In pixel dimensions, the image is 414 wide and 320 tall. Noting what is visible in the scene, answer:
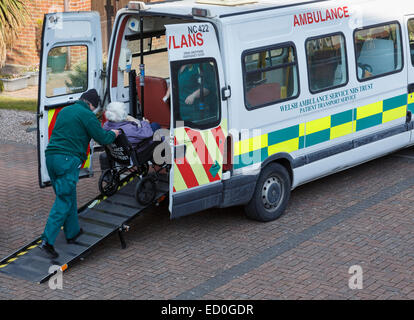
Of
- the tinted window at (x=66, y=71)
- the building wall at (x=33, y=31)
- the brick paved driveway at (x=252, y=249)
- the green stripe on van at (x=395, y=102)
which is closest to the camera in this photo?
the brick paved driveway at (x=252, y=249)

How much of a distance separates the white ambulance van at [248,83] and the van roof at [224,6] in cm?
2

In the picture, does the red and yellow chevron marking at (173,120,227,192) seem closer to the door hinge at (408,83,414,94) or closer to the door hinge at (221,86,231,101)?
the door hinge at (221,86,231,101)

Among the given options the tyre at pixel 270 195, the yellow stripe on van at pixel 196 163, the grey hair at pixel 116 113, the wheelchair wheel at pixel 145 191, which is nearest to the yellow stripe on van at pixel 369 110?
the tyre at pixel 270 195

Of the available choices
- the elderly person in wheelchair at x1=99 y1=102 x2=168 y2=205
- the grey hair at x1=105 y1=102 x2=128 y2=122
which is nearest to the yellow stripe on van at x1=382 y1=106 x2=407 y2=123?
the elderly person in wheelchair at x1=99 y1=102 x2=168 y2=205

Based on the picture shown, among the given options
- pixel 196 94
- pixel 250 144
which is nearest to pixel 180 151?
pixel 196 94

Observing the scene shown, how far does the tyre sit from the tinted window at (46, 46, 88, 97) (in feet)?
7.47

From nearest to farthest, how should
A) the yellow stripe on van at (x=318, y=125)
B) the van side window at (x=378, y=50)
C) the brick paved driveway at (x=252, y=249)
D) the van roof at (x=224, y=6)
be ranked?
the brick paved driveway at (x=252, y=249) → the van roof at (x=224, y=6) → the yellow stripe on van at (x=318, y=125) → the van side window at (x=378, y=50)

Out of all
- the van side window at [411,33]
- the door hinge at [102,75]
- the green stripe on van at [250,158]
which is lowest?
the green stripe on van at [250,158]

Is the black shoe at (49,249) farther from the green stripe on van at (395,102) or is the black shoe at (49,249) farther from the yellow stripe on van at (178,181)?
the green stripe on van at (395,102)

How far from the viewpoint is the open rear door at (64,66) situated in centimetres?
800

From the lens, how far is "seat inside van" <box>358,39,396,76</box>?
9.26 metres

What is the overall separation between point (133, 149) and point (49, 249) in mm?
1375
